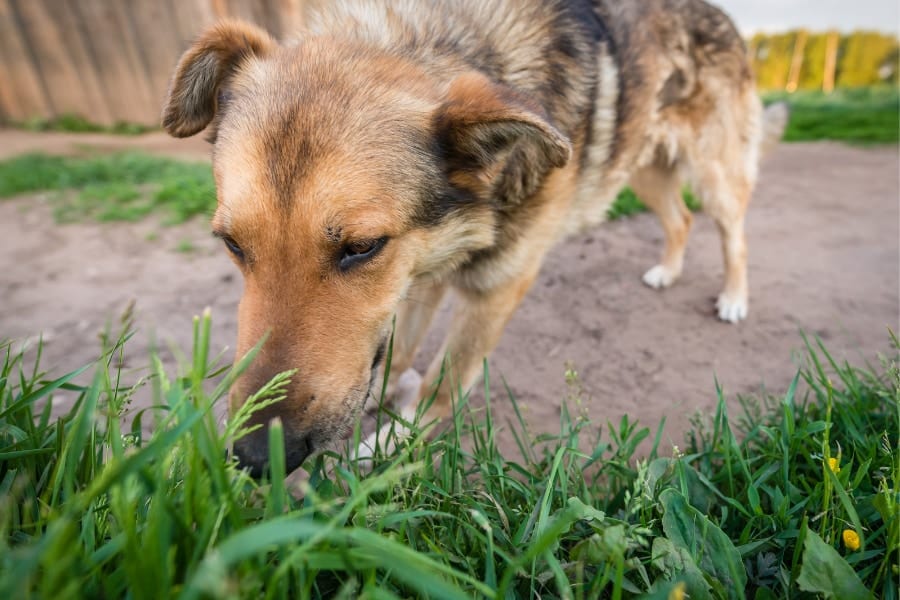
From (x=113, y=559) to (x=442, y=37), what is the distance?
197 centimetres

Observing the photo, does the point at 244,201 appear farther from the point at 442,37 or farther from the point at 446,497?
the point at 442,37

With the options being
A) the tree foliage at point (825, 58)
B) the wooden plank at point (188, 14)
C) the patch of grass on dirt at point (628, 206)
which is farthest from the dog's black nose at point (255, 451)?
the tree foliage at point (825, 58)

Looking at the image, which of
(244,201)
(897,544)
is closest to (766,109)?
(897,544)

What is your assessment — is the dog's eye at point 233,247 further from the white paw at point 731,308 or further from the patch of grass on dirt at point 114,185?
the patch of grass on dirt at point 114,185

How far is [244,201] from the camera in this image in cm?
145

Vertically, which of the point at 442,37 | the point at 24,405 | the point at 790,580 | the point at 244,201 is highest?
the point at 442,37

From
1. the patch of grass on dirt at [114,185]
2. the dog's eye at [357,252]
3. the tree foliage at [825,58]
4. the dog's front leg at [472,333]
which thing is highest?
the dog's eye at [357,252]

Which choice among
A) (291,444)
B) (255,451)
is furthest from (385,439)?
(255,451)

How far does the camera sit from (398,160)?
162cm

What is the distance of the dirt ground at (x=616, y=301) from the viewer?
2.64 m

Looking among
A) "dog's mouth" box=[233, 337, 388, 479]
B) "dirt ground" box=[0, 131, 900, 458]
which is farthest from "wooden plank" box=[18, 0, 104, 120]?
"dog's mouth" box=[233, 337, 388, 479]

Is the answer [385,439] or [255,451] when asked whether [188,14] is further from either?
[255,451]

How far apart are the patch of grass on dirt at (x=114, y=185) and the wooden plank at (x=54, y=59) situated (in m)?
2.71

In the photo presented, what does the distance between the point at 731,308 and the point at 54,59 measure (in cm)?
1079
